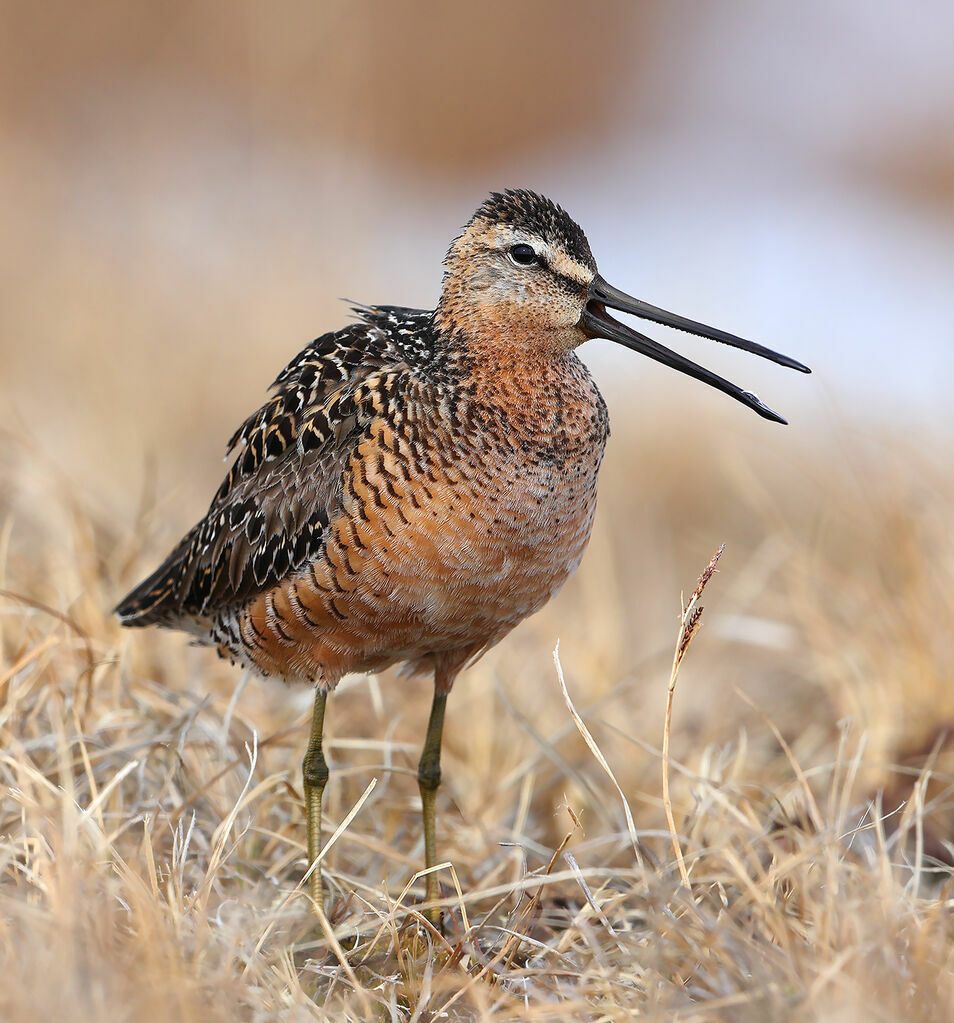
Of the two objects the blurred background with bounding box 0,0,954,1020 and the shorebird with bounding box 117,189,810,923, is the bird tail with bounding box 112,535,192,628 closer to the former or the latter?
the blurred background with bounding box 0,0,954,1020

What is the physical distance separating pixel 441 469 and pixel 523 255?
50 centimetres

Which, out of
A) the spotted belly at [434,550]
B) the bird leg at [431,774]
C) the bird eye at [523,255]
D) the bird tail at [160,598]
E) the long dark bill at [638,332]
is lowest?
the bird leg at [431,774]

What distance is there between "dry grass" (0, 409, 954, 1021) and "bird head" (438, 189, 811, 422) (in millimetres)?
785

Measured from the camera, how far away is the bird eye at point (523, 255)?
2.56 m

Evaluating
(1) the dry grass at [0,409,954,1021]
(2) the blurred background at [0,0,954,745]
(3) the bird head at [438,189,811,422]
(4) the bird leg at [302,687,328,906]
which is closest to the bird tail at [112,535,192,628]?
(1) the dry grass at [0,409,954,1021]

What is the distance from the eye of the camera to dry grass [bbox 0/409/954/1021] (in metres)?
1.89

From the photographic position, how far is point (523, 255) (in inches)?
101

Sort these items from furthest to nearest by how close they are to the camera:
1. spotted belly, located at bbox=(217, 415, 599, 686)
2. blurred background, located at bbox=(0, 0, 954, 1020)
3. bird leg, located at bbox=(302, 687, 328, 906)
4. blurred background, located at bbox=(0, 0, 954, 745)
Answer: blurred background, located at bbox=(0, 0, 954, 745) < blurred background, located at bbox=(0, 0, 954, 1020) < bird leg, located at bbox=(302, 687, 328, 906) < spotted belly, located at bbox=(217, 415, 599, 686)

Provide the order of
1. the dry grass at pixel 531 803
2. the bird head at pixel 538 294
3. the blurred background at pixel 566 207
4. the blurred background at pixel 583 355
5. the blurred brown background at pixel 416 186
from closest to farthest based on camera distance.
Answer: the dry grass at pixel 531 803 → the bird head at pixel 538 294 → the blurred background at pixel 583 355 → the blurred background at pixel 566 207 → the blurred brown background at pixel 416 186

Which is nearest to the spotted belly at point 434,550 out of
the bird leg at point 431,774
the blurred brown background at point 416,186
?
the bird leg at point 431,774

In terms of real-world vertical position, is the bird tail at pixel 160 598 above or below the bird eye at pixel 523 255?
below

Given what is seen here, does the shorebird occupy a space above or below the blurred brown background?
below

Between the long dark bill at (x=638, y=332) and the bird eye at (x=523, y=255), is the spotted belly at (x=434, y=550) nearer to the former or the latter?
the long dark bill at (x=638, y=332)

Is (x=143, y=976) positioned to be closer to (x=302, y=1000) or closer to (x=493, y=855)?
(x=302, y=1000)
